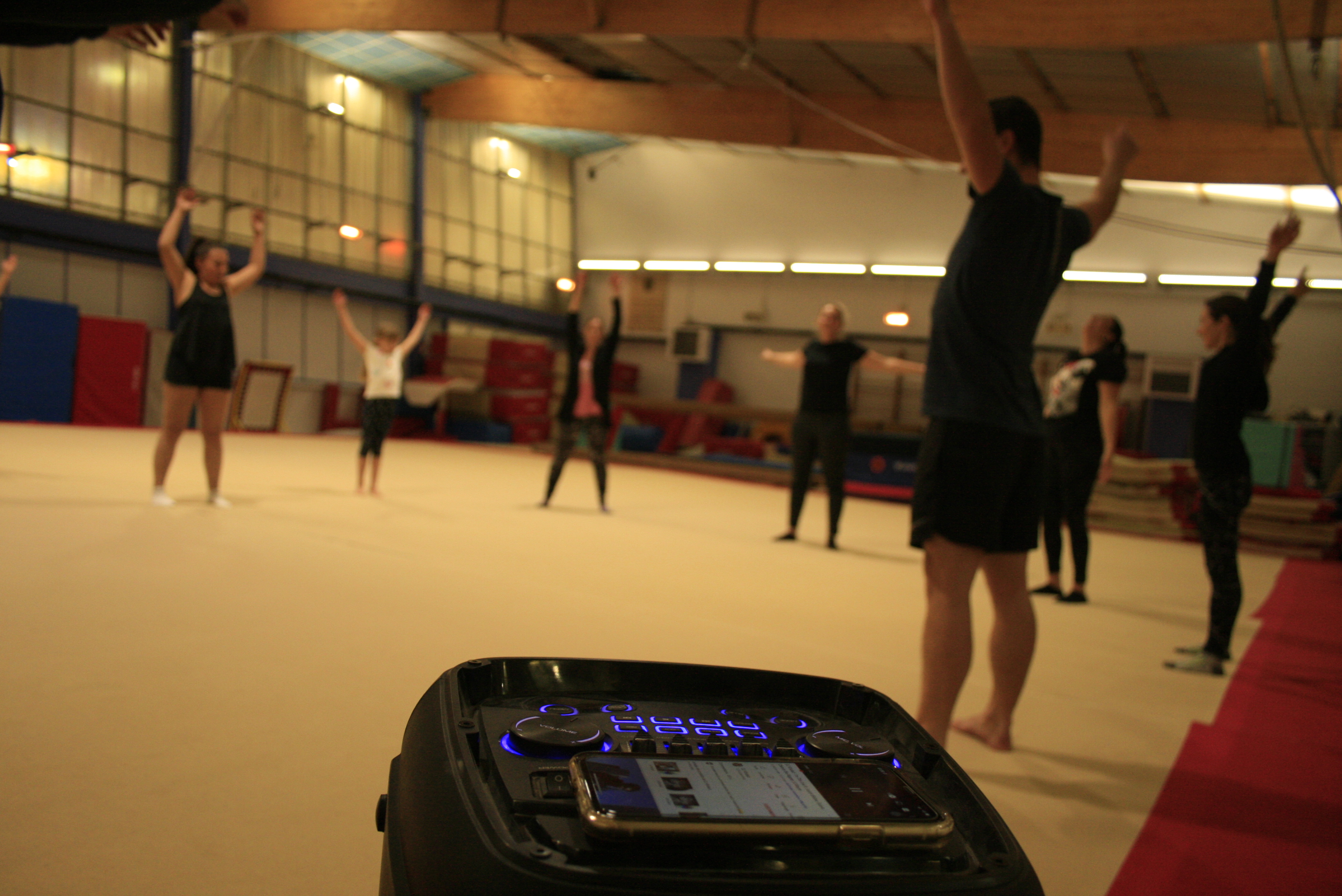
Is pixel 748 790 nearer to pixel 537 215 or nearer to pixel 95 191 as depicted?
pixel 95 191

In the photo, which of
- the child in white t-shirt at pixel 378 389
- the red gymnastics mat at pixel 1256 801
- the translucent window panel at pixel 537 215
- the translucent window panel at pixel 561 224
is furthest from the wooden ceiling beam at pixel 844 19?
the translucent window panel at pixel 561 224

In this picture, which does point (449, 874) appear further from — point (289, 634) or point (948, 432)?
point (289, 634)

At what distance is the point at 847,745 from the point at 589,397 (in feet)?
20.7

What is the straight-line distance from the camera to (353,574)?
3.86 m

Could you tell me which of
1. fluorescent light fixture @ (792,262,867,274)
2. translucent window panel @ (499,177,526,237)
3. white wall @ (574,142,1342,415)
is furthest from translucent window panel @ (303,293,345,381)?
fluorescent light fixture @ (792,262,867,274)

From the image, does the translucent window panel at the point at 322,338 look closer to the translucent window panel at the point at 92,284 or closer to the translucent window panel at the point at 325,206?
the translucent window panel at the point at 325,206

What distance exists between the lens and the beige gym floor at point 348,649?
1.57 meters

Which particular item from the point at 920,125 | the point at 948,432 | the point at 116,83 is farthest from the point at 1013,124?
the point at 116,83

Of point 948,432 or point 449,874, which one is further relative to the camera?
point 948,432

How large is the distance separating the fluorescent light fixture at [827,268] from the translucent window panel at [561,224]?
6.12 meters

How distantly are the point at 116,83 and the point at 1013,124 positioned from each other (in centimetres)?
1592

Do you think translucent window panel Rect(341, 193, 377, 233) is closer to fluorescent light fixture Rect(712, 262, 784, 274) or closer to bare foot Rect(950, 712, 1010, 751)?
fluorescent light fixture Rect(712, 262, 784, 274)

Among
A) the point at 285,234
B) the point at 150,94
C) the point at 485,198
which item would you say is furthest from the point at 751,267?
the point at 150,94

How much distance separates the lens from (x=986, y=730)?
238cm
